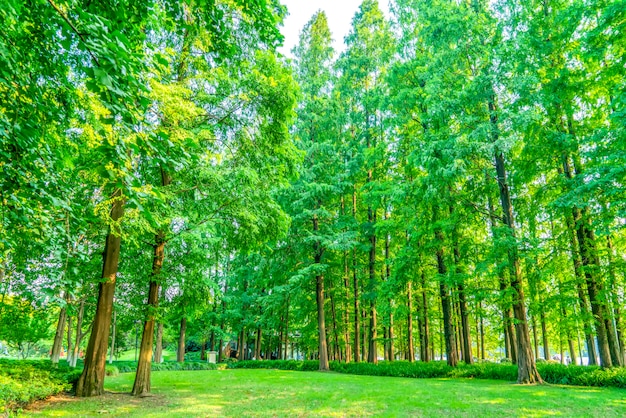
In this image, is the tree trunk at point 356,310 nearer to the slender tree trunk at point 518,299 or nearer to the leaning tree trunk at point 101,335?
the slender tree trunk at point 518,299

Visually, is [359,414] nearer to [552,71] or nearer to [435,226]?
[435,226]

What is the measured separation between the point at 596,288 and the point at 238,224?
10.7 meters

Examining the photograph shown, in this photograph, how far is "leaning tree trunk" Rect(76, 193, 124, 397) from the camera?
852cm

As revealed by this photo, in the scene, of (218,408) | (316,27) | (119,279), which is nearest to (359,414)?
(218,408)

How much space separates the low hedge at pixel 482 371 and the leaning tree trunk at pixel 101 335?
421 inches

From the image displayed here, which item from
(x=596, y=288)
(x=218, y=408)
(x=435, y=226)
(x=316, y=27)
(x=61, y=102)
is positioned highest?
(x=316, y=27)

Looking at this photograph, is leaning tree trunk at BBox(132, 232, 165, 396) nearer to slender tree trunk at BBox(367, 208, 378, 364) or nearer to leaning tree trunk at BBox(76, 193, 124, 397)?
leaning tree trunk at BBox(76, 193, 124, 397)

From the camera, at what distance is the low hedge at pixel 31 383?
6254mm

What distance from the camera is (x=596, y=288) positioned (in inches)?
424

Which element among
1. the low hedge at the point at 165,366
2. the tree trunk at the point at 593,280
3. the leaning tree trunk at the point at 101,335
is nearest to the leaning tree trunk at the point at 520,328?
the tree trunk at the point at 593,280

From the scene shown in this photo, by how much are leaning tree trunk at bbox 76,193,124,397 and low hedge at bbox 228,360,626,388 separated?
10704 millimetres

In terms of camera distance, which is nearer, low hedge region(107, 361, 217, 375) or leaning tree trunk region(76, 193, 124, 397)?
leaning tree trunk region(76, 193, 124, 397)

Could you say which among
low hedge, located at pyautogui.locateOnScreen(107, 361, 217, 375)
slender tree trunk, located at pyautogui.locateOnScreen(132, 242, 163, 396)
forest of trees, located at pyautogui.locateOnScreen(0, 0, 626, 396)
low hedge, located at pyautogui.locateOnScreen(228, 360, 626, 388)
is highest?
forest of trees, located at pyautogui.locateOnScreen(0, 0, 626, 396)

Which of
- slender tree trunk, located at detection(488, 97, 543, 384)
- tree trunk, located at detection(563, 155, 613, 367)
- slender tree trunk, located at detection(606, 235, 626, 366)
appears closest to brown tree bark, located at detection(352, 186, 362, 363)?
slender tree trunk, located at detection(488, 97, 543, 384)
